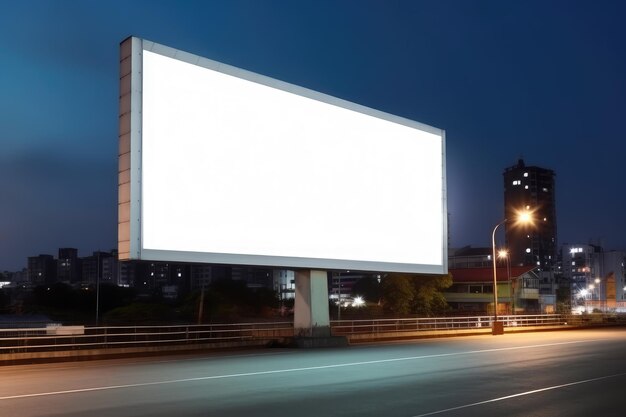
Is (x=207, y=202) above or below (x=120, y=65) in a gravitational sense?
below

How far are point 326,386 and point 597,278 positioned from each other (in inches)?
6362

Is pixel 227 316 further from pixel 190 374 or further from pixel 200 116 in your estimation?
pixel 190 374

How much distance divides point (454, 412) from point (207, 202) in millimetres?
13906

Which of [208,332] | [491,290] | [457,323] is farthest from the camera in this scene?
[491,290]

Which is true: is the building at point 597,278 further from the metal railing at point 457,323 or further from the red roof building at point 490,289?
the metal railing at point 457,323

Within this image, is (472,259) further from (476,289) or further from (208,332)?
(208,332)

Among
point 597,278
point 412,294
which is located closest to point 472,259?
point 597,278

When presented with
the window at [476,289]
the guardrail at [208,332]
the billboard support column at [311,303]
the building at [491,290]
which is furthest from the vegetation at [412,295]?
the billboard support column at [311,303]

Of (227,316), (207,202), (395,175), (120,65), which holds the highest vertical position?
(120,65)

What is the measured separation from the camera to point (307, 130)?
27688 mm

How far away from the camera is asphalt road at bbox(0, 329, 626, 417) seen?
12.0m

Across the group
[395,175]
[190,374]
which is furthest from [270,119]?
[190,374]

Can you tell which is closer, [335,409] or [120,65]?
[335,409]

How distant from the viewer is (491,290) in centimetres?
9350
